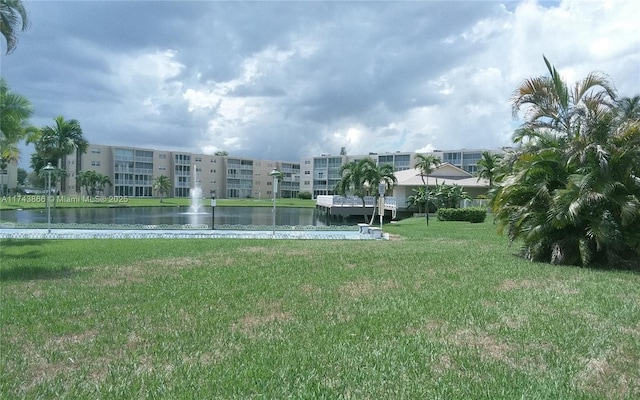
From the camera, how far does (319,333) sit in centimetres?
505

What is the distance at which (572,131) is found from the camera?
459 inches

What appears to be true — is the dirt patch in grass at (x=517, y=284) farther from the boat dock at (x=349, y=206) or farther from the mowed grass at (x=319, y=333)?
the boat dock at (x=349, y=206)

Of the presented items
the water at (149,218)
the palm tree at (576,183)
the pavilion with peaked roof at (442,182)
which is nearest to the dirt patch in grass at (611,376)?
the palm tree at (576,183)

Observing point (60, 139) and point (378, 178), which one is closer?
point (60, 139)

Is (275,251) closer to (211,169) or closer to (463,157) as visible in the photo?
(463,157)

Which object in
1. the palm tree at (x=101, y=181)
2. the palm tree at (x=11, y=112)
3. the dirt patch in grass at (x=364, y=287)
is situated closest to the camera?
the dirt patch in grass at (x=364, y=287)

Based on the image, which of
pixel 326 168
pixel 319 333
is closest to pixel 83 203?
pixel 326 168

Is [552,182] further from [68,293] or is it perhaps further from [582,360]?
[68,293]

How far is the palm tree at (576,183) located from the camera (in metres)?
9.94

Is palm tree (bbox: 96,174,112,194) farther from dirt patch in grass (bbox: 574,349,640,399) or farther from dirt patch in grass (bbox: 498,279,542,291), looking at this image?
dirt patch in grass (bbox: 574,349,640,399)

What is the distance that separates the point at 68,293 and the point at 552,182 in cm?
1065

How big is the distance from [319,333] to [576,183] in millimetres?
7716

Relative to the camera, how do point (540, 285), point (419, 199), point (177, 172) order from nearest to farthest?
point (540, 285) → point (419, 199) → point (177, 172)

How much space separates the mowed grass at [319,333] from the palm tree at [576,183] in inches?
46.0
